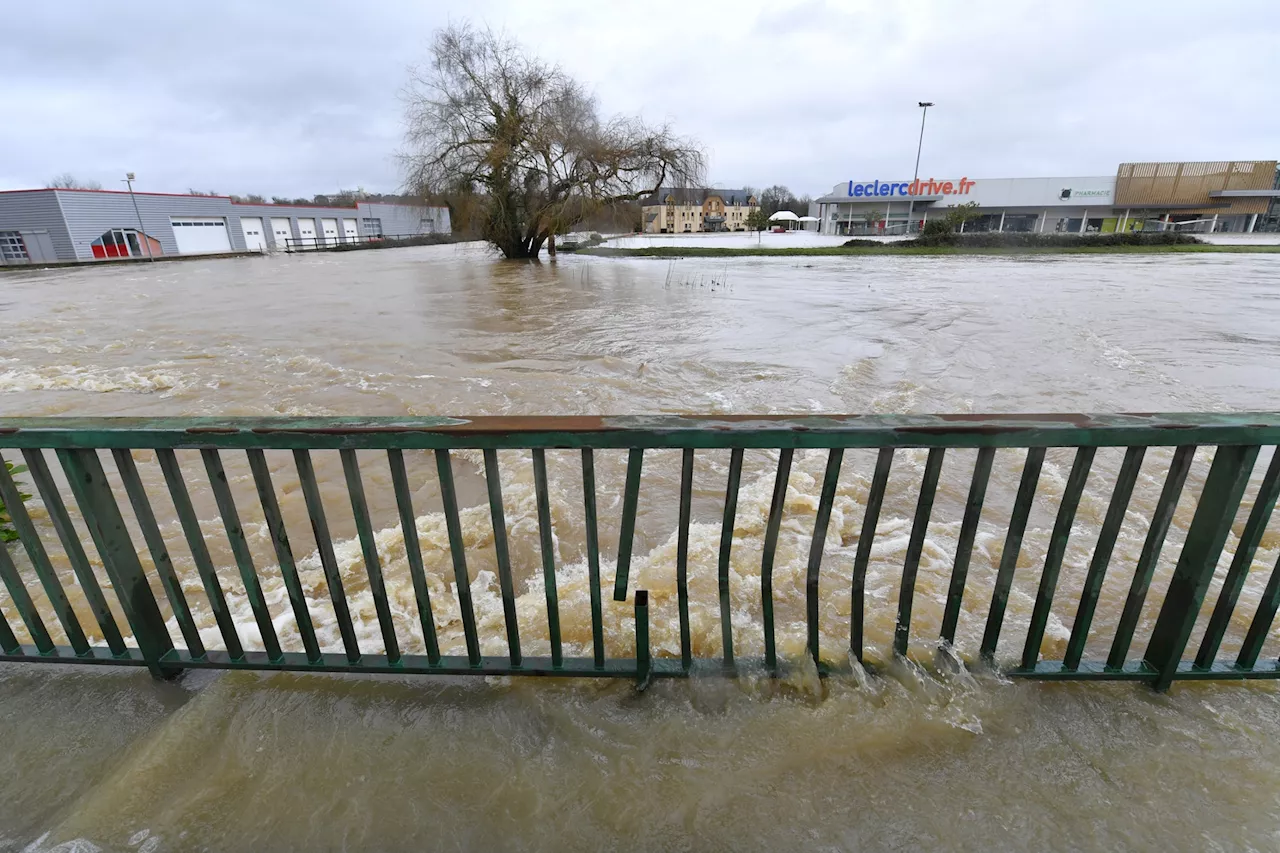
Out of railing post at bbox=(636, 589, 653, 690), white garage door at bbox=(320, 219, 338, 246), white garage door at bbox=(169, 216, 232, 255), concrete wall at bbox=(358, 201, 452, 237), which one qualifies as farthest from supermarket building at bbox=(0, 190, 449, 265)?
railing post at bbox=(636, 589, 653, 690)

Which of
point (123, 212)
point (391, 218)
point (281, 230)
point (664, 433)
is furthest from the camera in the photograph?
point (391, 218)

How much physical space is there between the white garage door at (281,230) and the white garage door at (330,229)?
3763 millimetres

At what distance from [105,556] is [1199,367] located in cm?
1142

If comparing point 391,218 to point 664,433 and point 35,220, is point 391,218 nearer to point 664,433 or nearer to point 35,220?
point 35,220

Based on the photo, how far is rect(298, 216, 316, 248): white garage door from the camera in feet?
186

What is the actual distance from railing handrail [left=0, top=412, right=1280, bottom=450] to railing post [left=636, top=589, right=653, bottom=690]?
527 mm

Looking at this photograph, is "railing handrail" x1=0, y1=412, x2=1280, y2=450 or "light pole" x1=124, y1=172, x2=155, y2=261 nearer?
"railing handrail" x1=0, y1=412, x2=1280, y2=450

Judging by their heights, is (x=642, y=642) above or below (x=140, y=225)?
below

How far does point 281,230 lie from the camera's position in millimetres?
54938

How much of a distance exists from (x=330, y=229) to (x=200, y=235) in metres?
16.3

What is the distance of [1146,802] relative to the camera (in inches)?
66.3

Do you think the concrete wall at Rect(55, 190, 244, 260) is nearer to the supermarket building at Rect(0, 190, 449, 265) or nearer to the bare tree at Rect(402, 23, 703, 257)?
the supermarket building at Rect(0, 190, 449, 265)

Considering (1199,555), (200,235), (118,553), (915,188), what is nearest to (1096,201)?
(915,188)

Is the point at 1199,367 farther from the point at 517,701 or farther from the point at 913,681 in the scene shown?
the point at 517,701
